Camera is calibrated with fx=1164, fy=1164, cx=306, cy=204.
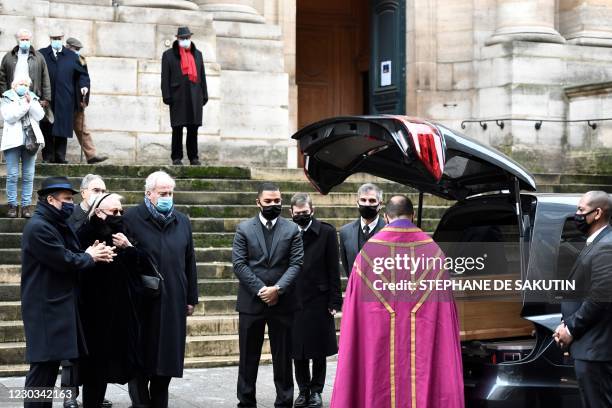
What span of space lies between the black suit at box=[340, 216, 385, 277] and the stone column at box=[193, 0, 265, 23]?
30.7 ft

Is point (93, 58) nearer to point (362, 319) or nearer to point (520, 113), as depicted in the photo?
point (520, 113)

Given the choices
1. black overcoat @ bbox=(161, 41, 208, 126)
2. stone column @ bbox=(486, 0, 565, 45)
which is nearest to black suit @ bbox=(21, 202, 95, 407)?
black overcoat @ bbox=(161, 41, 208, 126)

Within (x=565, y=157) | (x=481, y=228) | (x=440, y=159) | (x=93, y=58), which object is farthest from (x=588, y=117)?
(x=440, y=159)

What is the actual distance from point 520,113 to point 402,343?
519 inches

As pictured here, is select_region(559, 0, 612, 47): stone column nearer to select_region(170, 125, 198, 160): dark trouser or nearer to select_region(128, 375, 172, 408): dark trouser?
select_region(170, 125, 198, 160): dark trouser

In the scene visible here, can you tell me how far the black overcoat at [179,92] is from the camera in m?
15.9

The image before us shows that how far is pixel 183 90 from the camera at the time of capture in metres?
15.9

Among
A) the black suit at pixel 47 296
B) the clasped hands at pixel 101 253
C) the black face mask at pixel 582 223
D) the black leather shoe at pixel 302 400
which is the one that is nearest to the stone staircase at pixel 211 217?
the black leather shoe at pixel 302 400

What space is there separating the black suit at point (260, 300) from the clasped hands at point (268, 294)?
0.15 feet

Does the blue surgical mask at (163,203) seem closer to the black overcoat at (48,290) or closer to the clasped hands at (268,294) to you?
Result: the black overcoat at (48,290)

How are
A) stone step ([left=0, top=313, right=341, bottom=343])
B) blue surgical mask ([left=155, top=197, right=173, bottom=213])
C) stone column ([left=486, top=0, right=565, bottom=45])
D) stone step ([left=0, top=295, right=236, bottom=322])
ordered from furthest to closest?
stone column ([left=486, top=0, right=565, bottom=45]), stone step ([left=0, top=295, right=236, bottom=322]), stone step ([left=0, top=313, right=341, bottom=343]), blue surgical mask ([left=155, top=197, right=173, bottom=213])

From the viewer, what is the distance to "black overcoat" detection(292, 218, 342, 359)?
959cm

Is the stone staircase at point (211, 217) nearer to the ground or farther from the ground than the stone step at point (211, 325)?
farther from the ground

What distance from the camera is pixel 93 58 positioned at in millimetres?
16891
